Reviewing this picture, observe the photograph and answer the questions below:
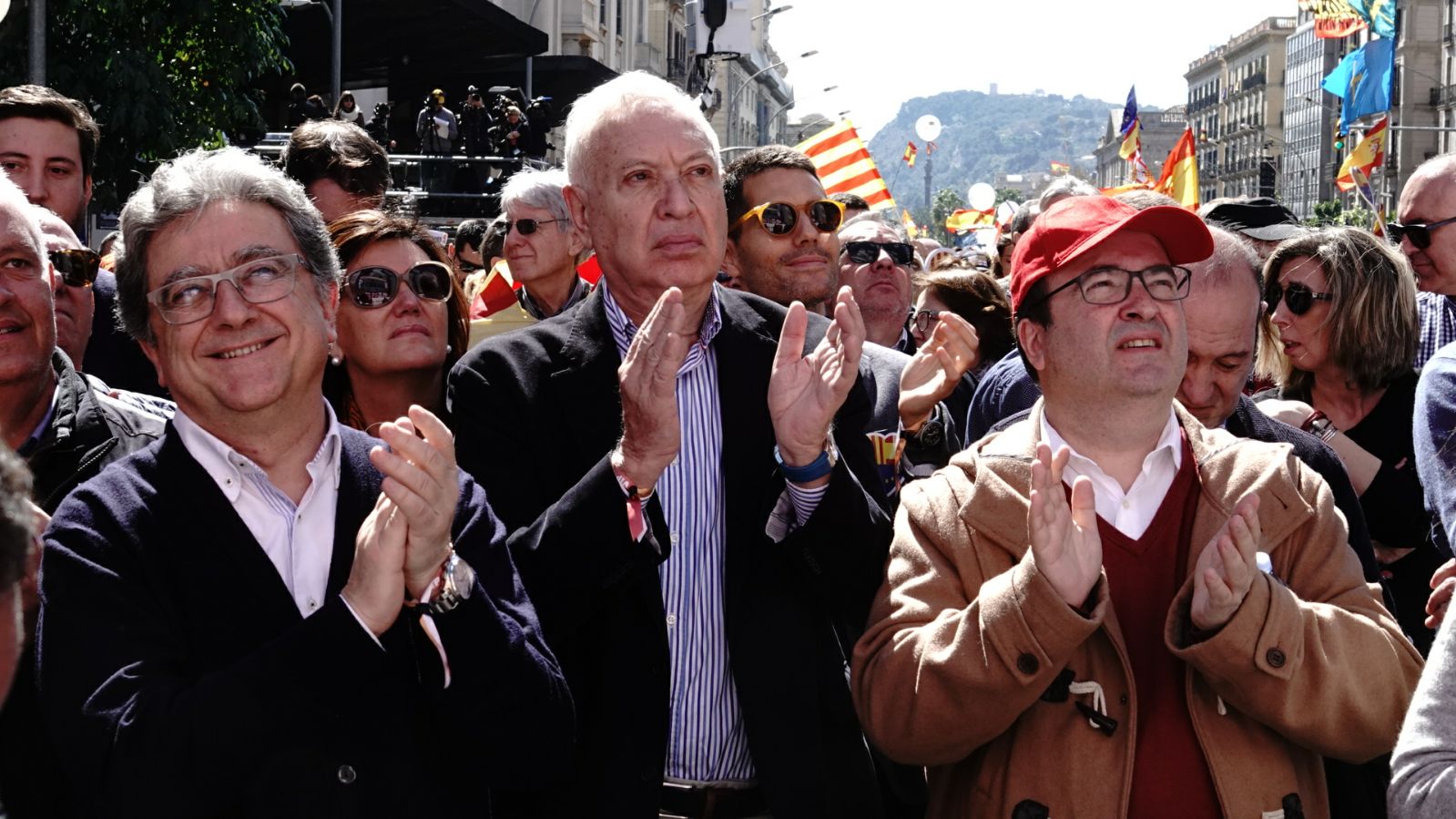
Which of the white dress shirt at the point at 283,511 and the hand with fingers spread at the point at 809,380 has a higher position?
the hand with fingers spread at the point at 809,380

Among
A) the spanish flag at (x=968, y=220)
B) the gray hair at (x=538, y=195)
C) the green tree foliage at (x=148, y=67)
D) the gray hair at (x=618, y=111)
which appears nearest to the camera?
the gray hair at (x=618, y=111)

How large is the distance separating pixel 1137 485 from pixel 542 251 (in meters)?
3.67

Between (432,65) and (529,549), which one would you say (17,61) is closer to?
(529,549)

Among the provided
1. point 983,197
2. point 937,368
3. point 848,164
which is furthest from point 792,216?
point 983,197

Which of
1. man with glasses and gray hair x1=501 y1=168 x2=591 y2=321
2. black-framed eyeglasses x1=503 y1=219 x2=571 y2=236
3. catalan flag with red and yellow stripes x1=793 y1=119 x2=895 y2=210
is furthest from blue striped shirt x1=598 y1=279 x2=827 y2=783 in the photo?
catalan flag with red and yellow stripes x1=793 y1=119 x2=895 y2=210

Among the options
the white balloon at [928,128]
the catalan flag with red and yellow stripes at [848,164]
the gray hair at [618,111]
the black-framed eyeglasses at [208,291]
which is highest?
the white balloon at [928,128]

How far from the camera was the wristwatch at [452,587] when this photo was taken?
269cm

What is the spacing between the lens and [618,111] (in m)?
3.61

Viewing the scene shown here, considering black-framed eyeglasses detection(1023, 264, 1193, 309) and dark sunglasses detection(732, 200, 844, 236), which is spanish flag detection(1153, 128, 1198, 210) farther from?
black-framed eyeglasses detection(1023, 264, 1193, 309)

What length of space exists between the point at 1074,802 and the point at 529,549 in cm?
116

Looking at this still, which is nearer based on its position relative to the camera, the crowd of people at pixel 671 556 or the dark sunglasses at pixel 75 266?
the crowd of people at pixel 671 556

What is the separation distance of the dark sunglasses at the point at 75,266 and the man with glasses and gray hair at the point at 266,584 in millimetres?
998

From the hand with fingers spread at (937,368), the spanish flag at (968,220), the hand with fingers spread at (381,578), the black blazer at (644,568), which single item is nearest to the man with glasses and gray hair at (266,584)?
the hand with fingers spread at (381,578)

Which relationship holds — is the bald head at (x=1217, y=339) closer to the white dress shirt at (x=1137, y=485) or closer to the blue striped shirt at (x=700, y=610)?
the white dress shirt at (x=1137, y=485)
